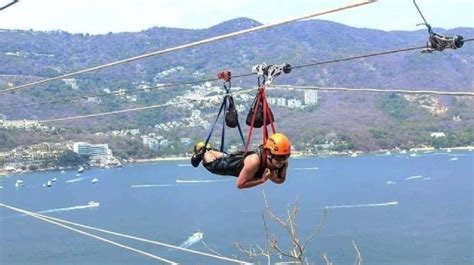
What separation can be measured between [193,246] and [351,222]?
7352 millimetres

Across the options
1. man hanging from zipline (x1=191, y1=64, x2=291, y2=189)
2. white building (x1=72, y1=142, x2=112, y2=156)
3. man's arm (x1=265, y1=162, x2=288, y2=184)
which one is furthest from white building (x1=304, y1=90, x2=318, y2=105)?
man's arm (x1=265, y1=162, x2=288, y2=184)

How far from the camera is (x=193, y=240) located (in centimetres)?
2655

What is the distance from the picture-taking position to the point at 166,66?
86.5 m

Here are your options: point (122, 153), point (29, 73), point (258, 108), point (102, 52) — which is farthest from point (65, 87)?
point (258, 108)

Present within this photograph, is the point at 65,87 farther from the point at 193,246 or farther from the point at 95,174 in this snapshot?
the point at 193,246

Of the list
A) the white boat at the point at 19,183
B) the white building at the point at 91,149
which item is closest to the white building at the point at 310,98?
the white building at the point at 91,149

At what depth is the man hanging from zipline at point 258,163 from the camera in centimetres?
269

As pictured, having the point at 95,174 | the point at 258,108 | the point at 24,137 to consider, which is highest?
the point at 258,108

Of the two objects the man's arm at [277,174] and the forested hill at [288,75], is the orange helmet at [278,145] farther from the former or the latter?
the forested hill at [288,75]

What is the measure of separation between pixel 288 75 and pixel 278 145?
2829 inches

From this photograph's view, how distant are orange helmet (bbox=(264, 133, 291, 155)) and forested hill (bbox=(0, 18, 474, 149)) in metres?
50.5

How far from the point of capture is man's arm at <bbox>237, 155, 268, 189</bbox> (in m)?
2.78

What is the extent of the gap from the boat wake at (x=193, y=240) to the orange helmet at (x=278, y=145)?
23.0 metres

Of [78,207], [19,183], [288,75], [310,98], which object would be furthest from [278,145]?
[288,75]
